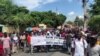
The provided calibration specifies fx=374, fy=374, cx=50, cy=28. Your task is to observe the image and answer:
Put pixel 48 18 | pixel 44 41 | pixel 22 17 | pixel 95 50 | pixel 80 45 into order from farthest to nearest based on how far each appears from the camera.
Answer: pixel 48 18, pixel 22 17, pixel 44 41, pixel 80 45, pixel 95 50

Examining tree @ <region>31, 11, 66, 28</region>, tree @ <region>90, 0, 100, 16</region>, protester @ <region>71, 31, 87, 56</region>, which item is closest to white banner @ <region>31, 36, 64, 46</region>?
protester @ <region>71, 31, 87, 56</region>

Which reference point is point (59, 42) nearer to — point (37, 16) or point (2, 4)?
point (2, 4)

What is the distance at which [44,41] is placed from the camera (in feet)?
96.4

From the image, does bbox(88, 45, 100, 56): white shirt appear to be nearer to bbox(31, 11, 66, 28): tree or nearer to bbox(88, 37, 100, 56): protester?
bbox(88, 37, 100, 56): protester

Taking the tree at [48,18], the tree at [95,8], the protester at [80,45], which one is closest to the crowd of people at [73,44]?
the protester at [80,45]

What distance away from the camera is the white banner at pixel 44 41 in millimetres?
29188

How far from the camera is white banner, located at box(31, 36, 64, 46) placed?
29.2 meters

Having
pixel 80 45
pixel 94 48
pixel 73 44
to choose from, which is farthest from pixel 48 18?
pixel 94 48

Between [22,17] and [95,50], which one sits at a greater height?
[95,50]

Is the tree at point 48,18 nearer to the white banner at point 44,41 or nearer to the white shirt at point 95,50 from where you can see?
the white banner at point 44,41

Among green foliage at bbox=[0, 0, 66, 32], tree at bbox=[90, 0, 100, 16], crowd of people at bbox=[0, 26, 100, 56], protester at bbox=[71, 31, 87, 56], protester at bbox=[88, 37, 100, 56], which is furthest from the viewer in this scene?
green foliage at bbox=[0, 0, 66, 32]

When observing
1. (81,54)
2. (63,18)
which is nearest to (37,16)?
(63,18)

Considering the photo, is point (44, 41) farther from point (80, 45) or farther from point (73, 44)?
point (80, 45)

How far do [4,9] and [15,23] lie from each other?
14.0 ft
